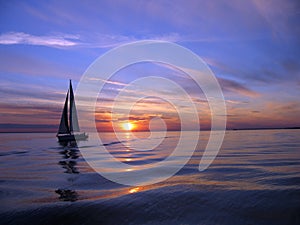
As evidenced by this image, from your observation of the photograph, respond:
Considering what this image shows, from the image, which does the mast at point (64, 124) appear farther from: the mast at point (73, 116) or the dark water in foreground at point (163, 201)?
the dark water in foreground at point (163, 201)

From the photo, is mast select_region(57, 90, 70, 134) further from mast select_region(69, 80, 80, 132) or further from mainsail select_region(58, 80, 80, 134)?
mast select_region(69, 80, 80, 132)

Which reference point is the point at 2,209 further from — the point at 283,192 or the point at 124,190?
the point at 283,192

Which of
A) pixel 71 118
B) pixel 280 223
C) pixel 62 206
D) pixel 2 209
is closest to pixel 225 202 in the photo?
pixel 280 223

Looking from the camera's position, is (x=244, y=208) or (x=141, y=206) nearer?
(x=244, y=208)

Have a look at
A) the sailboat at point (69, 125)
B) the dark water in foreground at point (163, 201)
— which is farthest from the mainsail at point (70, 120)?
the dark water in foreground at point (163, 201)

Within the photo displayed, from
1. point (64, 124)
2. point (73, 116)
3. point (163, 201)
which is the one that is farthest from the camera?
point (73, 116)

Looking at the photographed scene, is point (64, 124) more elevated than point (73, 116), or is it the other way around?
point (73, 116)

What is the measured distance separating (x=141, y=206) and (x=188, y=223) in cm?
209

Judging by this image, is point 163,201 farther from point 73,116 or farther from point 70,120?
point 73,116

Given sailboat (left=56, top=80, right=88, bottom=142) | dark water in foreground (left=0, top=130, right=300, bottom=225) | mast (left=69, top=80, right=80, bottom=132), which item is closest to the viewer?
dark water in foreground (left=0, top=130, right=300, bottom=225)

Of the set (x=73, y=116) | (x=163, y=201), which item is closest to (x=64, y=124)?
(x=73, y=116)

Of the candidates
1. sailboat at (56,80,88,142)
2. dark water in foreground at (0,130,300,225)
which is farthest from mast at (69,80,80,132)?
dark water in foreground at (0,130,300,225)

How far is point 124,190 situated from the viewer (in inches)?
414

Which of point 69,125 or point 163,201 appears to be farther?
point 69,125
